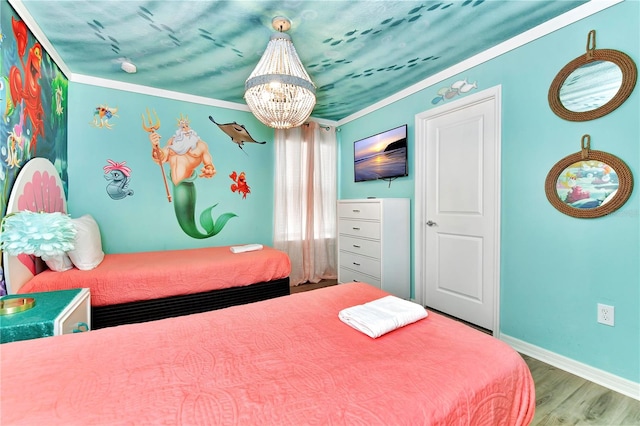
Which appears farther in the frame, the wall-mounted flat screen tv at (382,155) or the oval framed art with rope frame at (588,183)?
the wall-mounted flat screen tv at (382,155)

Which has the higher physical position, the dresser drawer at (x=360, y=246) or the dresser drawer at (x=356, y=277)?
the dresser drawer at (x=360, y=246)

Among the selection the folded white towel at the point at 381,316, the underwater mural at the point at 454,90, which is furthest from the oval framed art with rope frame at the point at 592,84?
the folded white towel at the point at 381,316

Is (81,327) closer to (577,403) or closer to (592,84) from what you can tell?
(577,403)

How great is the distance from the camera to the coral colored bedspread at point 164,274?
6.41 feet

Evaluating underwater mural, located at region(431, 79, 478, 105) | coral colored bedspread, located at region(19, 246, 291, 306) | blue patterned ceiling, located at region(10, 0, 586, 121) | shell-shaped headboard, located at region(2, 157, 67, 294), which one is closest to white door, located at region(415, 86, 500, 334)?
underwater mural, located at region(431, 79, 478, 105)

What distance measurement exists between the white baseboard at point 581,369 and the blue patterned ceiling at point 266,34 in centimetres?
238

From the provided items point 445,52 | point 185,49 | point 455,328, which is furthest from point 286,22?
point 455,328

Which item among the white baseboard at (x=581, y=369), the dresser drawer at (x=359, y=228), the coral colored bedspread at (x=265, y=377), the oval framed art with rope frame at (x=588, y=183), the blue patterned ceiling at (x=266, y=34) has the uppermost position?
the blue patterned ceiling at (x=266, y=34)

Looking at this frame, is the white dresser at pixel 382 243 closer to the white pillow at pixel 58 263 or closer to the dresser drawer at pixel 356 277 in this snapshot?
the dresser drawer at pixel 356 277

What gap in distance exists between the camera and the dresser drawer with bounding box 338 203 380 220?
2944 mm

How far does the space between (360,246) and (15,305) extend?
107 inches

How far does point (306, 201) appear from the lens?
12.8 ft

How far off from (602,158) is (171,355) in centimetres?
258

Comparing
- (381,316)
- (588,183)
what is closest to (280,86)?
(381,316)
